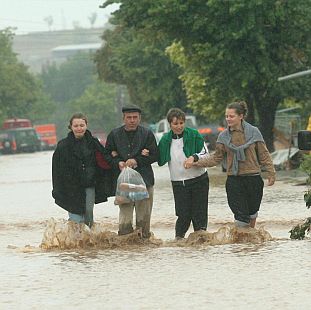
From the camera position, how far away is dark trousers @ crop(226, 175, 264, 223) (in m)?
13.9

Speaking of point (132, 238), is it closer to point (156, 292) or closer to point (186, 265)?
point (186, 265)

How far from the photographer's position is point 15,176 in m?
40.2

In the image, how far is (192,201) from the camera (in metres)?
14.3

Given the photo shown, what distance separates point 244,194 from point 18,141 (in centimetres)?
8047

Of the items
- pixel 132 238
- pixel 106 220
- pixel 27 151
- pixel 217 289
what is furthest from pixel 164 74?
pixel 217 289

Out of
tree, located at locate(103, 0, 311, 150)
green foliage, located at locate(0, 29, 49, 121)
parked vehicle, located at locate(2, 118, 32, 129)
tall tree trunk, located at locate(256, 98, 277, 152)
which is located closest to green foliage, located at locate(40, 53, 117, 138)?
green foliage, located at locate(0, 29, 49, 121)

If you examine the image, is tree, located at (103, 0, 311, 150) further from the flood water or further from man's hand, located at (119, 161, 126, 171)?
man's hand, located at (119, 161, 126, 171)

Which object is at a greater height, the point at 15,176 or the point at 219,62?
the point at 219,62

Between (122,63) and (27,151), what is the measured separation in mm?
33896

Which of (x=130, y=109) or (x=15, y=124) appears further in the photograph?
(x=15, y=124)

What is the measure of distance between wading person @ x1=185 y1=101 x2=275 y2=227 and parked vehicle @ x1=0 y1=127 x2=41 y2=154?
80078 millimetres

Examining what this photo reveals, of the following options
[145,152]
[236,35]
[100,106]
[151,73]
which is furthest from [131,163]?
[100,106]

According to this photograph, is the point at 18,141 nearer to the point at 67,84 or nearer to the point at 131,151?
the point at 131,151

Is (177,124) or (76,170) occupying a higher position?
(177,124)
